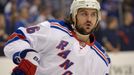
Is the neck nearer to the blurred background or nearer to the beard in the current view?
the beard

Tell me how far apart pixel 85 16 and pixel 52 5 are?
337 centimetres

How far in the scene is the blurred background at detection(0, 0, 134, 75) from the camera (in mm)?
5691

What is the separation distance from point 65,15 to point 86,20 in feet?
10.1

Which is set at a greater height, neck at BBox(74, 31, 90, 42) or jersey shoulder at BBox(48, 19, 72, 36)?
jersey shoulder at BBox(48, 19, 72, 36)

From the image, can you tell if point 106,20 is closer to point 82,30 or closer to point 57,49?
point 82,30

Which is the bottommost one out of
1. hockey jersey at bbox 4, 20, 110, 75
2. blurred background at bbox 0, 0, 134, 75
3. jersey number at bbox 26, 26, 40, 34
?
blurred background at bbox 0, 0, 134, 75

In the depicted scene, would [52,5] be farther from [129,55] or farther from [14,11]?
[129,55]

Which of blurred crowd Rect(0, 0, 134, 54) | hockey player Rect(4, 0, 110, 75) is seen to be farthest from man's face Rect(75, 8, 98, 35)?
blurred crowd Rect(0, 0, 134, 54)

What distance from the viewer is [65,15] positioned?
5.75m

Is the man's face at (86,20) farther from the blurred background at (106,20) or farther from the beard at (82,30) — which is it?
the blurred background at (106,20)

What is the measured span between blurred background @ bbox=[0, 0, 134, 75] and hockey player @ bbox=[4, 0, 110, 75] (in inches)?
106

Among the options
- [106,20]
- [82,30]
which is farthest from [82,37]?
[106,20]

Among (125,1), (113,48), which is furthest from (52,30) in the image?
(125,1)

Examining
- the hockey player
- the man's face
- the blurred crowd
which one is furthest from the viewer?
the blurred crowd
